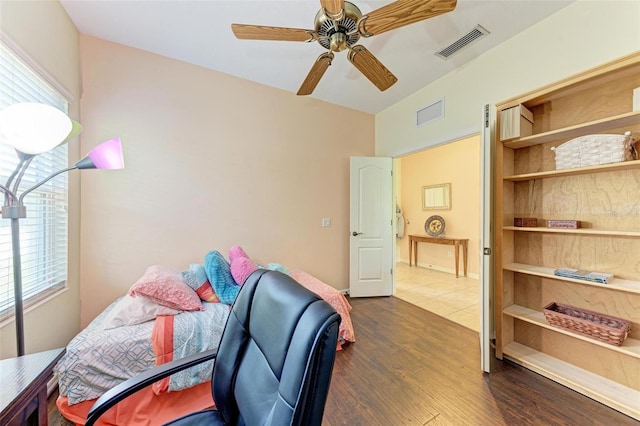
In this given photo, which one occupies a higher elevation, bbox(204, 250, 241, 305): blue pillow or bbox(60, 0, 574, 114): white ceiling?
bbox(60, 0, 574, 114): white ceiling

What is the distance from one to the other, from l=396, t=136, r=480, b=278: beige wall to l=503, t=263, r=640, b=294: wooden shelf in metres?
2.42

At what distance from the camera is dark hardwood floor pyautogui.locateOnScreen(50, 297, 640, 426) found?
5.12ft

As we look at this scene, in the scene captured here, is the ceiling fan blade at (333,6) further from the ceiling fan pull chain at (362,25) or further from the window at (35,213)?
the window at (35,213)

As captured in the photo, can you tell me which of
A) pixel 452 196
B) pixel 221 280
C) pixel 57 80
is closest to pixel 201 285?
pixel 221 280

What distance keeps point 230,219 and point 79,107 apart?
1.72 metres

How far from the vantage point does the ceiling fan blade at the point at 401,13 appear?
1336 mm

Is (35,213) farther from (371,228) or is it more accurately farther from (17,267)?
(371,228)

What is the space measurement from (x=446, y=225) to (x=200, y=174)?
480 centimetres

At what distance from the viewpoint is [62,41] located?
6.68 ft

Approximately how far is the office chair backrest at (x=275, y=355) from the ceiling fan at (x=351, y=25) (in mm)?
1490

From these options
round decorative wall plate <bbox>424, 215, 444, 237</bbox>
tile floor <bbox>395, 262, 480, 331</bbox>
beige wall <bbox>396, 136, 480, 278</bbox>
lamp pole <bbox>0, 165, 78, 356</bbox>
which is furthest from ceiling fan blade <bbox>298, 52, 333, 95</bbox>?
A: round decorative wall plate <bbox>424, 215, 444, 237</bbox>

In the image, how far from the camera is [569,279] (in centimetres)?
179

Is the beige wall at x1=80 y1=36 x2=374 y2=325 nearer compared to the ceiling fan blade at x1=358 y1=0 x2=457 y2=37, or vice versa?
the ceiling fan blade at x1=358 y1=0 x2=457 y2=37

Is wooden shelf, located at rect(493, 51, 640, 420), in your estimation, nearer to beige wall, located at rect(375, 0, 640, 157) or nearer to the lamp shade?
beige wall, located at rect(375, 0, 640, 157)
